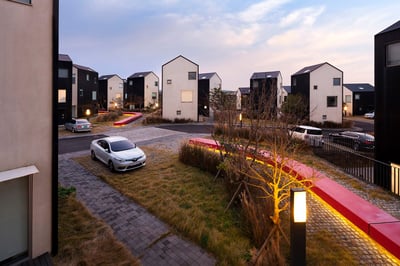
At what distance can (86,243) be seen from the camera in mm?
5391

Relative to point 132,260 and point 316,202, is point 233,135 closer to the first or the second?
point 316,202

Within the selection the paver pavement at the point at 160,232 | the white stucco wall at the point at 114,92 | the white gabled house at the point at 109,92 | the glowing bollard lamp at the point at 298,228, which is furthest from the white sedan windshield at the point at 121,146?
the white gabled house at the point at 109,92

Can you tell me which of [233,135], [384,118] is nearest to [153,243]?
[233,135]

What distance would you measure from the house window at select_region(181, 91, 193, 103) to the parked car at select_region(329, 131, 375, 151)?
1922 centimetres

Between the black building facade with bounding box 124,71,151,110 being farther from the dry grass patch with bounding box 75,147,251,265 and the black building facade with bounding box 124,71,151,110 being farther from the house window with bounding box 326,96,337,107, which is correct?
the dry grass patch with bounding box 75,147,251,265

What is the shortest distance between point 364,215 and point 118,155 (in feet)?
32.4

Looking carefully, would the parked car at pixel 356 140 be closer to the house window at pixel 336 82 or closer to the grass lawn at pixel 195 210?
the grass lawn at pixel 195 210

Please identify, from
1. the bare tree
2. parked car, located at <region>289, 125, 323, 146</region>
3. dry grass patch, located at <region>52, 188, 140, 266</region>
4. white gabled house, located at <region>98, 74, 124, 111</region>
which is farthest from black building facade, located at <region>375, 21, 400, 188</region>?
white gabled house, located at <region>98, 74, 124, 111</region>

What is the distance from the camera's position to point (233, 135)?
905 centimetres

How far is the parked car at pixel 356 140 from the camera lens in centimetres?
1606

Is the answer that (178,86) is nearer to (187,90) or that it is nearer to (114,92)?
(187,90)

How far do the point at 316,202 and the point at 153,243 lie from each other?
5.68 m

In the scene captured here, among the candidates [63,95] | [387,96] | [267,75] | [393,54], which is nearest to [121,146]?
[387,96]

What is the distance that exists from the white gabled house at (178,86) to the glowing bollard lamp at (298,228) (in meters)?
28.6
